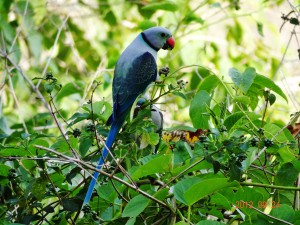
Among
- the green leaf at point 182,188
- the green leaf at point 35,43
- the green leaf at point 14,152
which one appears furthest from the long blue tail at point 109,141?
the green leaf at point 35,43

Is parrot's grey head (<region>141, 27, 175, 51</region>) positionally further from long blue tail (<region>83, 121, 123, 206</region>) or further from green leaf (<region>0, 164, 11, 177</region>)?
green leaf (<region>0, 164, 11, 177</region>)

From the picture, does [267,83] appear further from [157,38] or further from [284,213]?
Answer: [157,38]

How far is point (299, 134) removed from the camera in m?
1.56

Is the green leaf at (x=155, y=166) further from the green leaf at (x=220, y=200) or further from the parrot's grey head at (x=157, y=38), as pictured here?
the parrot's grey head at (x=157, y=38)

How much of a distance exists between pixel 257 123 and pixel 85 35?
8.60ft

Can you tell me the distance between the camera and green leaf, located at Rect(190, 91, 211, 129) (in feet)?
4.85

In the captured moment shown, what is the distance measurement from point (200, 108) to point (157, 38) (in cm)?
75

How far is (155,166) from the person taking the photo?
Result: 1.31 m

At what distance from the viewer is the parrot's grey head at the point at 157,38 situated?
2176 millimetres

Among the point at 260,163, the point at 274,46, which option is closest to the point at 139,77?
the point at 260,163

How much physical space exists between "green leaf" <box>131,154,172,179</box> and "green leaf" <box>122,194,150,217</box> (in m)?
0.04

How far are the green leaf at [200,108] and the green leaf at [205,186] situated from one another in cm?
26

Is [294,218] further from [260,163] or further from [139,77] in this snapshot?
[139,77]
